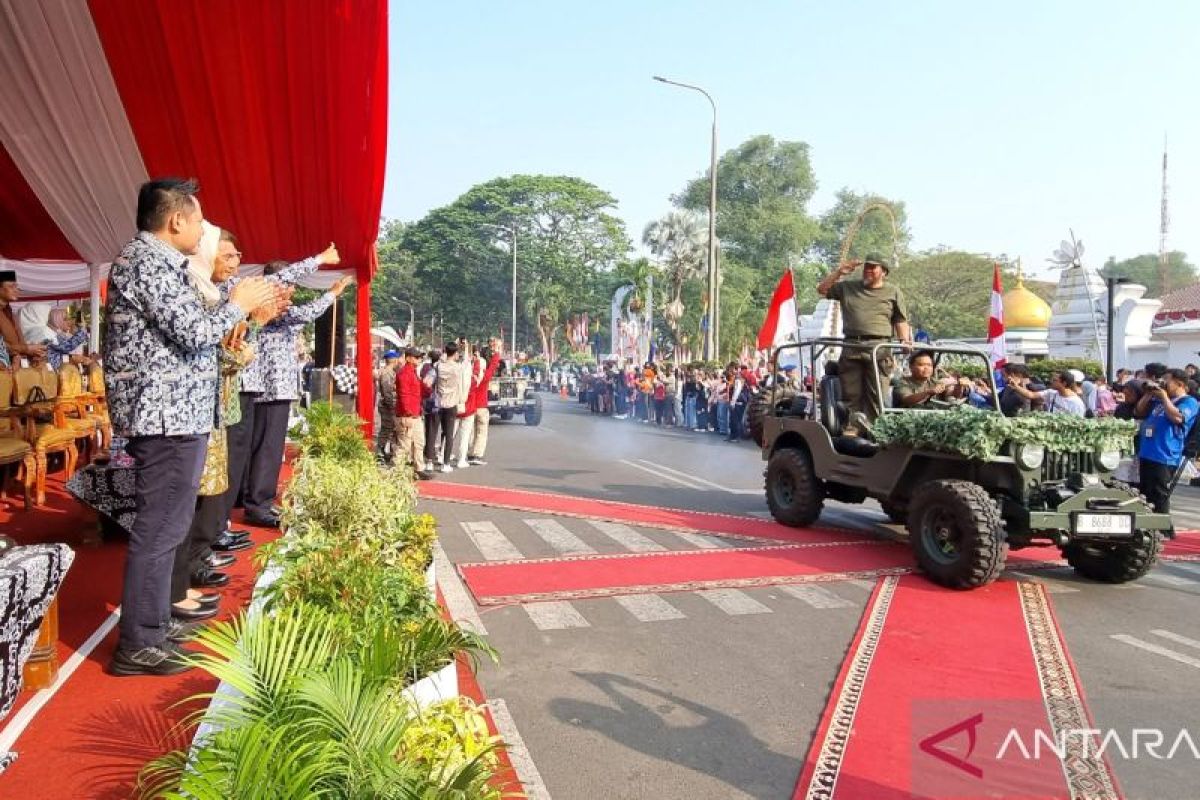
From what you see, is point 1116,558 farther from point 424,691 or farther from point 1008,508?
point 424,691

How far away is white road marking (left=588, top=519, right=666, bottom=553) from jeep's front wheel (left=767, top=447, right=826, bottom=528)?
5.00 feet

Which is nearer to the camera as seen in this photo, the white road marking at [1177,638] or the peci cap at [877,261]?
the white road marking at [1177,638]

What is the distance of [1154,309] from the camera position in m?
28.3

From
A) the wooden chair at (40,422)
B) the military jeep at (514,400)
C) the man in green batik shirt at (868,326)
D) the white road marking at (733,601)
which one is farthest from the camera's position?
the military jeep at (514,400)

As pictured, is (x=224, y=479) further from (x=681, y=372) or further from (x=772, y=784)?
(x=681, y=372)

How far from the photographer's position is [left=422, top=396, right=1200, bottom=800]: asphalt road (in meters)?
3.51

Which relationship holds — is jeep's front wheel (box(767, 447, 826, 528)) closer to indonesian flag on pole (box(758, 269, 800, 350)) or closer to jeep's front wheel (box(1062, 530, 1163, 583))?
jeep's front wheel (box(1062, 530, 1163, 583))

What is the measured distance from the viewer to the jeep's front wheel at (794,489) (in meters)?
8.43

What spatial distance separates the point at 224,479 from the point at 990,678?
4.19 m

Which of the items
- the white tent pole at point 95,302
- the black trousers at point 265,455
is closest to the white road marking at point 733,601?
the black trousers at point 265,455

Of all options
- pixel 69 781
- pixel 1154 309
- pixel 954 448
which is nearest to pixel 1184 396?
pixel 954 448

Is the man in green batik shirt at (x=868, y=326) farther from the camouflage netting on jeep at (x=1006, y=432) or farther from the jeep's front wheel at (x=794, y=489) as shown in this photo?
the camouflage netting on jeep at (x=1006, y=432)

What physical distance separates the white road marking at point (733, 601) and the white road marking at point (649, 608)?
338 mm

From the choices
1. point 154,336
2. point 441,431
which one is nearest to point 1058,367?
point 441,431
